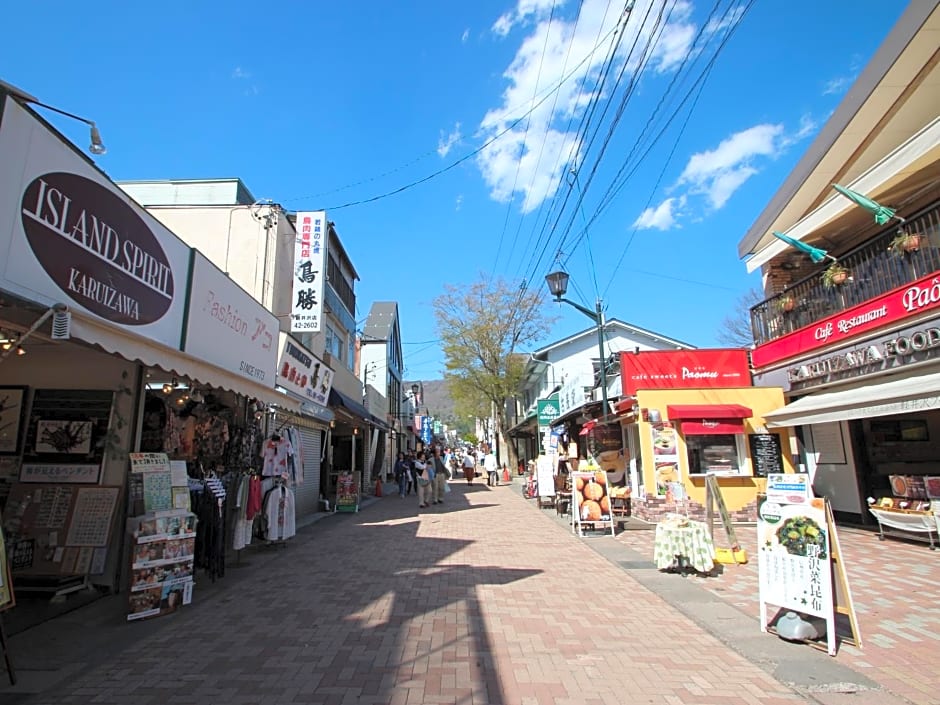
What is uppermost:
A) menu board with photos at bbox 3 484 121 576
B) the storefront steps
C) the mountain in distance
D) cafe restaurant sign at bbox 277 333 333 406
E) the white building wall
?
the mountain in distance

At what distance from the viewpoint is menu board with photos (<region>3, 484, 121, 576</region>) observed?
586 centimetres

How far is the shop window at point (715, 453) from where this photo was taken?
40.3 feet

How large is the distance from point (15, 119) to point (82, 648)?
428 centimetres

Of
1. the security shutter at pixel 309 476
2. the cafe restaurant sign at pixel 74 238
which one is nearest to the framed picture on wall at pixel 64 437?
the cafe restaurant sign at pixel 74 238

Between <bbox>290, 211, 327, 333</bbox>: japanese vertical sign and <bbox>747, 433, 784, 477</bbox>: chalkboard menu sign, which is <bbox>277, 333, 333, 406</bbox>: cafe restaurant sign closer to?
<bbox>290, 211, 327, 333</bbox>: japanese vertical sign

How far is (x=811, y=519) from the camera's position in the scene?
4.86 m

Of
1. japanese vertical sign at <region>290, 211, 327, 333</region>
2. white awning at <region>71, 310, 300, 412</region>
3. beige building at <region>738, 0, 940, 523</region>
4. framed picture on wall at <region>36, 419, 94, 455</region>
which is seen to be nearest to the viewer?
white awning at <region>71, 310, 300, 412</region>

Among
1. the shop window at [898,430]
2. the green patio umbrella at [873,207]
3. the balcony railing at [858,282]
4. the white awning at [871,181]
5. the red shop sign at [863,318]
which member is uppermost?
the white awning at [871,181]

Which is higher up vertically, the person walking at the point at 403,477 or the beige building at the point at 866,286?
the beige building at the point at 866,286

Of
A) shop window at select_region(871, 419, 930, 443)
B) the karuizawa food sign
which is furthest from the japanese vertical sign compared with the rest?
shop window at select_region(871, 419, 930, 443)

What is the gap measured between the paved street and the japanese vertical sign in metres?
6.12

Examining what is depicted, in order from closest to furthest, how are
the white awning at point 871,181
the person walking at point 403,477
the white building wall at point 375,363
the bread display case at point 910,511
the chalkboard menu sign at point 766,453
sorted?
the white awning at point 871,181
the bread display case at point 910,511
the chalkboard menu sign at point 766,453
the person walking at point 403,477
the white building wall at point 375,363

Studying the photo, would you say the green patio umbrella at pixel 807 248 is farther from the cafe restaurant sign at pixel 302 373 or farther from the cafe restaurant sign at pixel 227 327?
the cafe restaurant sign at pixel 227 327

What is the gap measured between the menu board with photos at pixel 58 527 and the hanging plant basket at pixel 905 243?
11834 mm
